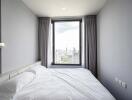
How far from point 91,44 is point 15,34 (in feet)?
8.12

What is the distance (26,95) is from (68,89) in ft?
2.11

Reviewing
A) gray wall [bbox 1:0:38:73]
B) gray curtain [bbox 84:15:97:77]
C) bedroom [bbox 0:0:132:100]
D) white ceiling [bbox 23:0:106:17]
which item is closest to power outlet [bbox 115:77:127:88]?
bedroom [bbox 0:0:132:100]

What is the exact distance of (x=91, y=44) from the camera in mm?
3854

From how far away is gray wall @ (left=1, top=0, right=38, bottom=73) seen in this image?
203 cm


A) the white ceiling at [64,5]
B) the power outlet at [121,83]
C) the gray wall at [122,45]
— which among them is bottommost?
the power outlet at [121,83]

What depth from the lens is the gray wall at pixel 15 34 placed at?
2027 mm

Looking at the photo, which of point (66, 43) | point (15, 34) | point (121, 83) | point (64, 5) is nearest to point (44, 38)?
point (66, 43)

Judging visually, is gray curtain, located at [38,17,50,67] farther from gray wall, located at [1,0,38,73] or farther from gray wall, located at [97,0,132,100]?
gray wall, located at [97,0,132,100]

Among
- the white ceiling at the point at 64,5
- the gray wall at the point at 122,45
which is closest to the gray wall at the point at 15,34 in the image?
the white ceiling at the point at 64,5

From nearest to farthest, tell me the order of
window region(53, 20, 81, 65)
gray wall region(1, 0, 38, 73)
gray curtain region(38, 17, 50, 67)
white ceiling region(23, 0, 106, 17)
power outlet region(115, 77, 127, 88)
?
power outlet region(115, 77, 127, 88) → gray wall region(1, 0, 38, 73) → white ceiling region(23, 0, 106, 17) → gray curtain region(38, 17, 50, 67) → window region(53, 20, 81, 65)

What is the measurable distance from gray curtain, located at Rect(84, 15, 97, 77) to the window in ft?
1.62

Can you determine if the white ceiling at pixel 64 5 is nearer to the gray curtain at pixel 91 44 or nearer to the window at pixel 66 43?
the gray curtain at pixel 91 44

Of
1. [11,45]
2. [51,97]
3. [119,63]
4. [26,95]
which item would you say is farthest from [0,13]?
[119,63]

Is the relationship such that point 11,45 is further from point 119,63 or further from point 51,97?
point 119,63
